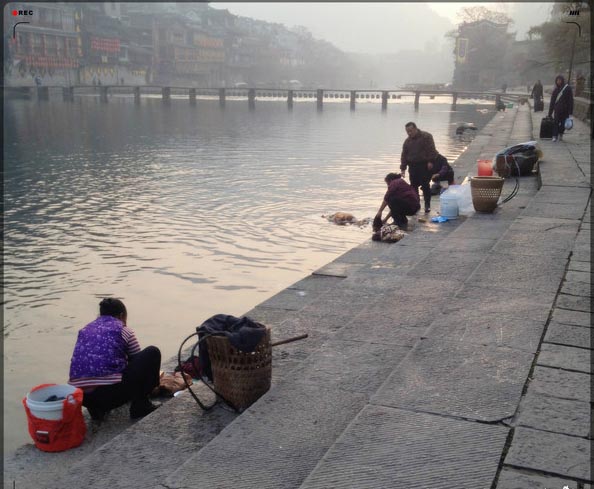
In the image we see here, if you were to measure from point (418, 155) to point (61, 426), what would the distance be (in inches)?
310

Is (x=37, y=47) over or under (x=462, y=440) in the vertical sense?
over

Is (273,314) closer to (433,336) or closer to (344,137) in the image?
(433,336)

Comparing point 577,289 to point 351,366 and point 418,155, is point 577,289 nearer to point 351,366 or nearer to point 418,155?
point 351,366

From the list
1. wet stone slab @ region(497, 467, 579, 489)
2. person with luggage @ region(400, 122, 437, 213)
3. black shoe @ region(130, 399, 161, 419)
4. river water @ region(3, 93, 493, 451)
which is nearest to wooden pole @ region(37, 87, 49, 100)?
river water @ region(3, 93, 493, 451)

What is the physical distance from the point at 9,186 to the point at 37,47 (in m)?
55.9

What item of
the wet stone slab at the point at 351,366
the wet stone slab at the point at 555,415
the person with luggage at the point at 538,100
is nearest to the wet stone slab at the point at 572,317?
the wet stone slab at the point at 351,366

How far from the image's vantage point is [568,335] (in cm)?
452

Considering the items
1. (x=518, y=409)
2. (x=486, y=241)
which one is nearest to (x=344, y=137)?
(x=486, y=241)

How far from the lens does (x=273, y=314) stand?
22.7 feet

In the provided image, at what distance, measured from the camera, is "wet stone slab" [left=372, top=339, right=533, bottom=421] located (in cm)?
354

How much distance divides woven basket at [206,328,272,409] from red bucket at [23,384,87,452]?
37.0 inches

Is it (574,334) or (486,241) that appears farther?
(486,241)

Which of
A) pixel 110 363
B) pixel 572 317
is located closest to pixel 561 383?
pixel 572 317

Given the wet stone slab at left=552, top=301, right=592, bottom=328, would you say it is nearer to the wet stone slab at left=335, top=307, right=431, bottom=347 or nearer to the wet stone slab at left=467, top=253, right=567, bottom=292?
the wet stone slab at left=467, top=253, right=567, bottom=292
